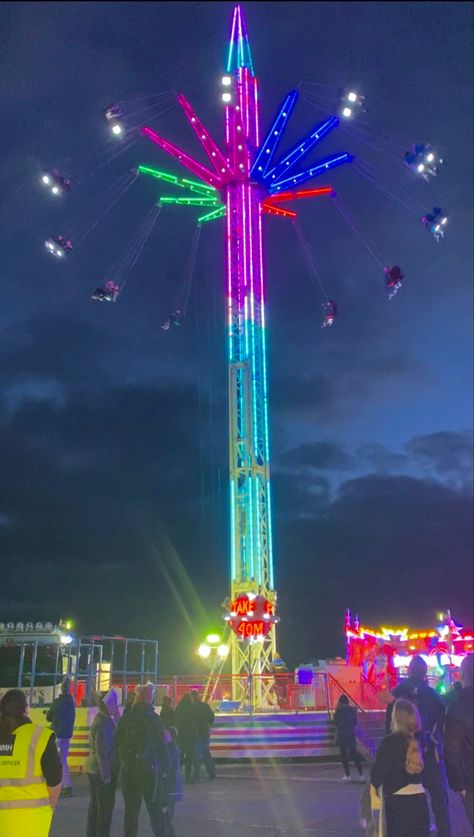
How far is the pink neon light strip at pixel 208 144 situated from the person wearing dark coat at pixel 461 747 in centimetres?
2390

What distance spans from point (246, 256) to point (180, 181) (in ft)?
12.4

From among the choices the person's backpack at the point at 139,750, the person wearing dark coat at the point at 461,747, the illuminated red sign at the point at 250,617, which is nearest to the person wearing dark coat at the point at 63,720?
the person's backpack at the point at 139,750

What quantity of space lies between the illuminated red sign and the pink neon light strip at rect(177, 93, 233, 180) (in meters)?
14.9

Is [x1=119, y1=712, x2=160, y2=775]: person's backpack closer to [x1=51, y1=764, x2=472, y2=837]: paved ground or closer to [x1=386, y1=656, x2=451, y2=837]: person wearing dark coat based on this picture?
[x1=51, y1=764, x2=472, y2=837]: paved ground

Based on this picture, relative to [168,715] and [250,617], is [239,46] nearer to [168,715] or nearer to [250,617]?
[250,617]

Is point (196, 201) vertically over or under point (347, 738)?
over

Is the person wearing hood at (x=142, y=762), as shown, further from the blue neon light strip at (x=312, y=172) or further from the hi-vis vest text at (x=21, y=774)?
the blue neon light strip at (x=312, y=172)

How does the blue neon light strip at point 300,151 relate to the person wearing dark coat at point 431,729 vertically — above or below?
above

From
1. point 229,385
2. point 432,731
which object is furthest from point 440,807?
point 229,385

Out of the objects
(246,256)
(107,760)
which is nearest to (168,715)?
(107,760)

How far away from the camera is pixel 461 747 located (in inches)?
199

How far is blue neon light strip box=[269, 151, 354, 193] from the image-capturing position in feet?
85.0

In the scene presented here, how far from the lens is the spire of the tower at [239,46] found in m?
28.3

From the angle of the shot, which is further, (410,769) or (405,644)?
(405,644)
